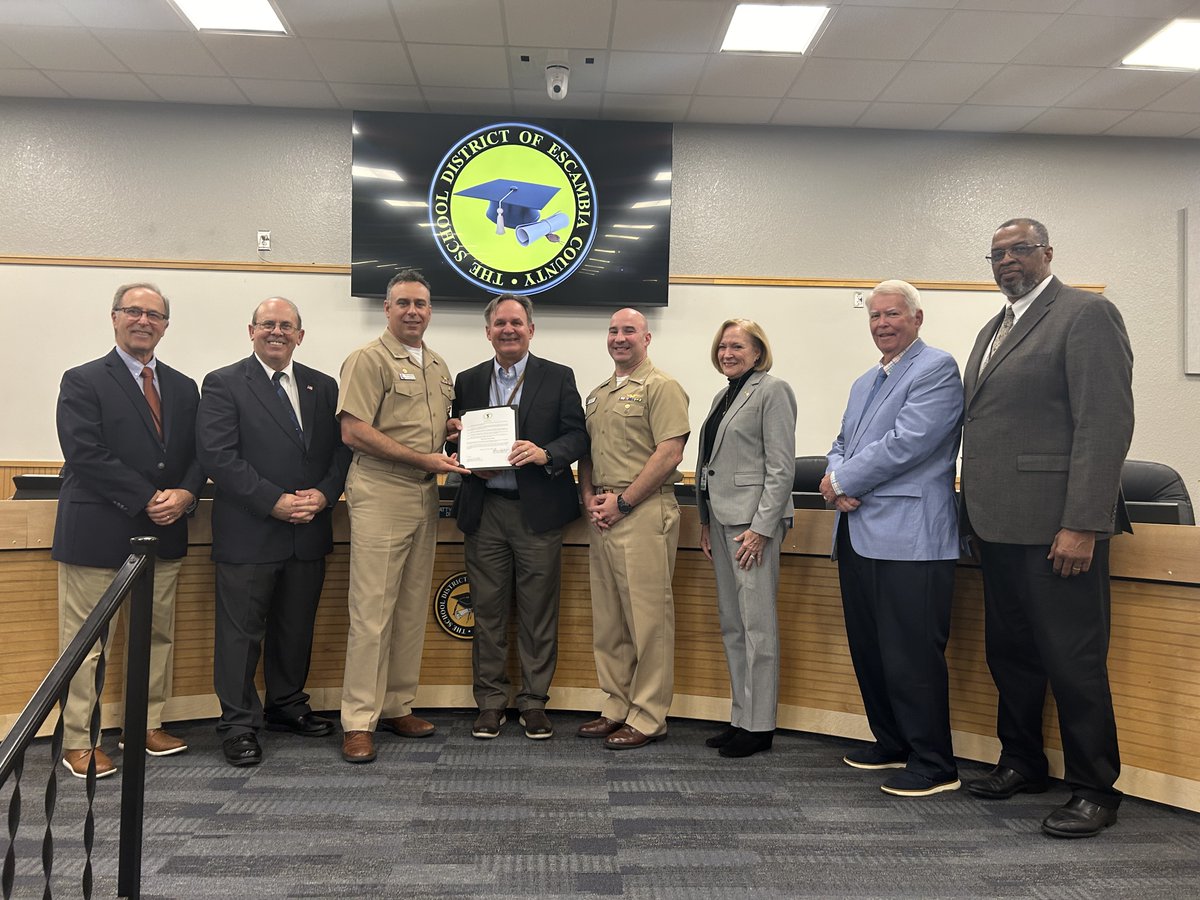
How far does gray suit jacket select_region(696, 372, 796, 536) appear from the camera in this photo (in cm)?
294

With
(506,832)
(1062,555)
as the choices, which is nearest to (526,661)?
(506,832)

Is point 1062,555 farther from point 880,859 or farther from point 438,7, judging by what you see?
point 438,7

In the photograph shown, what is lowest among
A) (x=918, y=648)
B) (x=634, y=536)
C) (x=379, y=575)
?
(x=918, y=648)

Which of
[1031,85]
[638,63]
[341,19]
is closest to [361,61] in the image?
[341,19]

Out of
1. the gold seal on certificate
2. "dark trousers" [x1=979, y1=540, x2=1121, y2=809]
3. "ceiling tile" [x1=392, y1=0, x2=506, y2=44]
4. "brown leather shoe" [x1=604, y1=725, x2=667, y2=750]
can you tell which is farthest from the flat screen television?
"dark trousers" [x1=979, y1=540, x2=1121, y2=809]

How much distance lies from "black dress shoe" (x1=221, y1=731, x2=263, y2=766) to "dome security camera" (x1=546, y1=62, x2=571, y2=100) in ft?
12.6

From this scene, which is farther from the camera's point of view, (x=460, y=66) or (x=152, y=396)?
(x=460, y=66)

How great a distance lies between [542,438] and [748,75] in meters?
2.88

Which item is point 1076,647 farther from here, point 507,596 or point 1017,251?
point 507,596

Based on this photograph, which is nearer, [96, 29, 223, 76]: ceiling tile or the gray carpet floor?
the gray carpet floor

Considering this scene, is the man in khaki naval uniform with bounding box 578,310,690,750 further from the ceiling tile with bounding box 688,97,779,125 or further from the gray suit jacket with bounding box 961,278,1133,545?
the ceiling tile with bounding box 688,97,779,125

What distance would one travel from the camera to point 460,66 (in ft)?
15.7

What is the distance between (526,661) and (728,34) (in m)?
3.45

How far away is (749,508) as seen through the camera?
9.78ft
